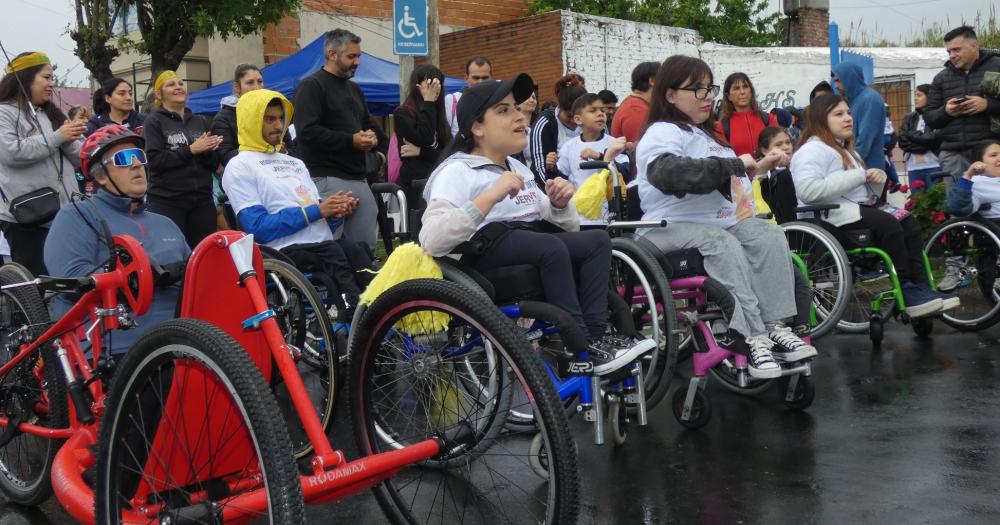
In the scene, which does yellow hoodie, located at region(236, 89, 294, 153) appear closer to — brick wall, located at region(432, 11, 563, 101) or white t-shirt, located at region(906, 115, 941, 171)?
white t-shirt, located at region(906, 115, 941, 171)

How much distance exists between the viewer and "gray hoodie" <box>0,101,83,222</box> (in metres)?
6.20

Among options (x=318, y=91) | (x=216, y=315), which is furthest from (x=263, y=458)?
(x=318, y=91)

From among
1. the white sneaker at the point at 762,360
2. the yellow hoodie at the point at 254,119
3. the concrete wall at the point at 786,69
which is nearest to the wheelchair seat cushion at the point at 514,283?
the white sneaker at the point at 762,360

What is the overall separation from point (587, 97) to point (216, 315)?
5.20 metres

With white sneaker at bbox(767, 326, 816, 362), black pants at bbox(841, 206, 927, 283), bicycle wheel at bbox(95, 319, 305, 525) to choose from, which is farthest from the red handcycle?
black pants at bbox(841, 206, 927, 283)

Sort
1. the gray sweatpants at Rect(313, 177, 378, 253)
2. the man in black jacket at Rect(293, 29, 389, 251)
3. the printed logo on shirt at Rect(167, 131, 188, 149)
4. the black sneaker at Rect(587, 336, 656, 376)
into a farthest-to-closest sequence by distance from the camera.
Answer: the printed logo on shirt at Rect(167, 131, 188, 149) → the man in black jacket at Rect(293, 29, 389, 251) → the gray sweatpants at Rect(313, 177, 378, 253) → the black sneaker at Rect(587, 336, 656, 376)

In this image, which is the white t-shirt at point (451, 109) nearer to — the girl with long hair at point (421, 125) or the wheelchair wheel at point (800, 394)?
the girl with long hair at point (421, 125)

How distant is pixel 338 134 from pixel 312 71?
887 centimetres

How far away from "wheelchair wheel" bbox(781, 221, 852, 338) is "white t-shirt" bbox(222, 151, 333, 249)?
3.06m

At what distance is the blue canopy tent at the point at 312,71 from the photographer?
1478cm

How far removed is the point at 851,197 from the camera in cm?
701

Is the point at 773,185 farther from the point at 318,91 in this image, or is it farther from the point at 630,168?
the point at 318,91

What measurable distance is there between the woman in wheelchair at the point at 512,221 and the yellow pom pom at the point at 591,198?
636 millimetres

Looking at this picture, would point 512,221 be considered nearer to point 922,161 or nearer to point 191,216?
point 191,216
